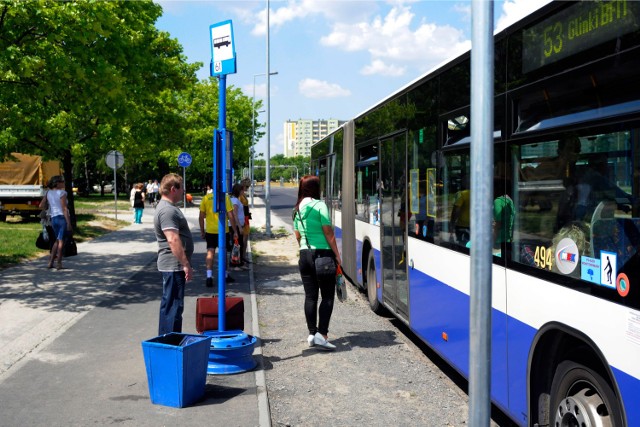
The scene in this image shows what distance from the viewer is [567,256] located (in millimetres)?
3930

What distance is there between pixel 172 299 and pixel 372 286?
4.00 meters

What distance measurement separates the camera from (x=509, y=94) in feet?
15.4

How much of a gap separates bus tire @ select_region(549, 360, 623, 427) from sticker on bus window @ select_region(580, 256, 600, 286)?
0.50m

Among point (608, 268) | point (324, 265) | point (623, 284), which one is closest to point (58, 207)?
point (324, 265)

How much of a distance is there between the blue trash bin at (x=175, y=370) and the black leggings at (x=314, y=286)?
1.84 metres

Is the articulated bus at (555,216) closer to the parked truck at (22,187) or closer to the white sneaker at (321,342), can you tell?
the white sneaker at (321,342)

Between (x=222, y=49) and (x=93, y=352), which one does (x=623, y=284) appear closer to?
(x=222, y=49)

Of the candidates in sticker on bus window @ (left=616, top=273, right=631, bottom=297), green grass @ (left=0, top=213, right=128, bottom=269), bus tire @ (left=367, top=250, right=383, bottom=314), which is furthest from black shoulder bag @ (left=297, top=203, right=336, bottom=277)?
green grass @ (left=0, top=213, right=128, bottom=269)

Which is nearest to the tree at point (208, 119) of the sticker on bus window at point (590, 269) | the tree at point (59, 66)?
the tree at point (59, 66)

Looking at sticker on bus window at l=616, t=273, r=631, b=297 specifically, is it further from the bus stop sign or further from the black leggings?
the bus stop sign

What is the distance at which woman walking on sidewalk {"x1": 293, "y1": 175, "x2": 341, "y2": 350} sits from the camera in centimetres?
735

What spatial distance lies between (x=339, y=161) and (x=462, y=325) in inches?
293

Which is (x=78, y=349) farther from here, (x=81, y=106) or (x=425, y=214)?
(x=81, y=106)

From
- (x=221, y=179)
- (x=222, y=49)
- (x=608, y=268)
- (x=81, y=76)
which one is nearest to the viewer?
(x=608, y=268)
